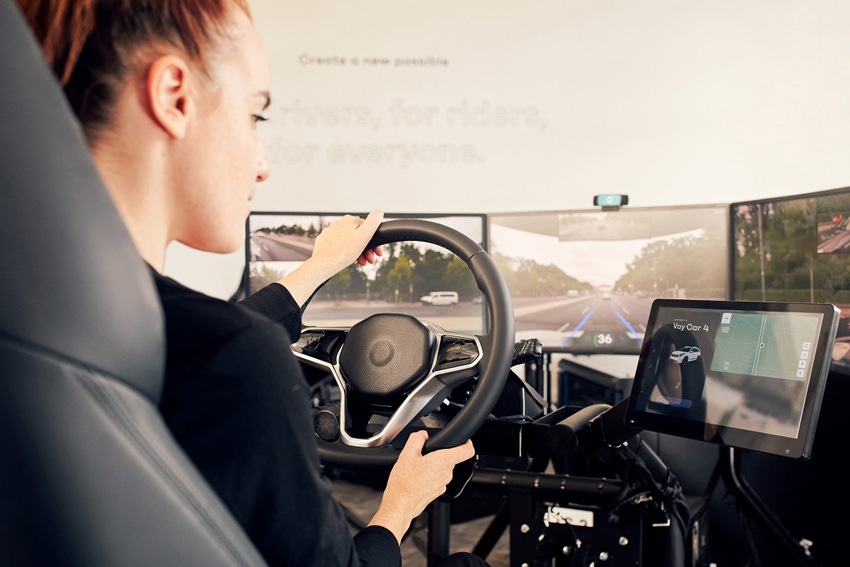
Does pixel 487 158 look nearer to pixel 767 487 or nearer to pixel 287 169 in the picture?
pixel 287 169

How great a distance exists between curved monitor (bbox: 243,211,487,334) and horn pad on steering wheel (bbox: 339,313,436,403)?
1.58 meters

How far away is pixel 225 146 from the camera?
0.54 meters

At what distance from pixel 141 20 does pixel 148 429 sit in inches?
11.6

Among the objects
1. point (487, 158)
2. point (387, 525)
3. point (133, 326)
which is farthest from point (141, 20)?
point (487, 158)

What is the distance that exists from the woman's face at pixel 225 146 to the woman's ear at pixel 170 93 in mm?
14

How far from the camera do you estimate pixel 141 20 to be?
1.56ft

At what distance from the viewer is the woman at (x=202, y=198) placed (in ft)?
1.53

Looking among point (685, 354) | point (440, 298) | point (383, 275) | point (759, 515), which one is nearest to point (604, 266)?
point (440, 298)

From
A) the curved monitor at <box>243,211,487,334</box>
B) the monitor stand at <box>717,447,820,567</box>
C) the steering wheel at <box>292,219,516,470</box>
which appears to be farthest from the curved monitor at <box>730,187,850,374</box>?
the steering wheel at <box>292,219,516,470</box>

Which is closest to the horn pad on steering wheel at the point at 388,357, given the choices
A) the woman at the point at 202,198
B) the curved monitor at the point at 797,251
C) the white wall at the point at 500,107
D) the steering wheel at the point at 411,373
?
the steering wheel at the point at 411,373

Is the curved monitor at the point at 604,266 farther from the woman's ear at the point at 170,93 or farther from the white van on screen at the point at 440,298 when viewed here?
the woman's ear at the point at 170,93

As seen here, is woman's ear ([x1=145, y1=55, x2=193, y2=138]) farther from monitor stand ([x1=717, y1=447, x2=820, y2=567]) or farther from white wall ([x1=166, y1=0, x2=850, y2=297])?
white wall ([x1=166, y1=0, x2=850, y2=297])

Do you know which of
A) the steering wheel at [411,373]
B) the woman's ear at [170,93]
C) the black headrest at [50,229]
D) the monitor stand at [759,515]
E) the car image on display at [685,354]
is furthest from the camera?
the monitor stand at [759,515]

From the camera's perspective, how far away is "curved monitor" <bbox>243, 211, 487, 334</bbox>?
2.50 m
